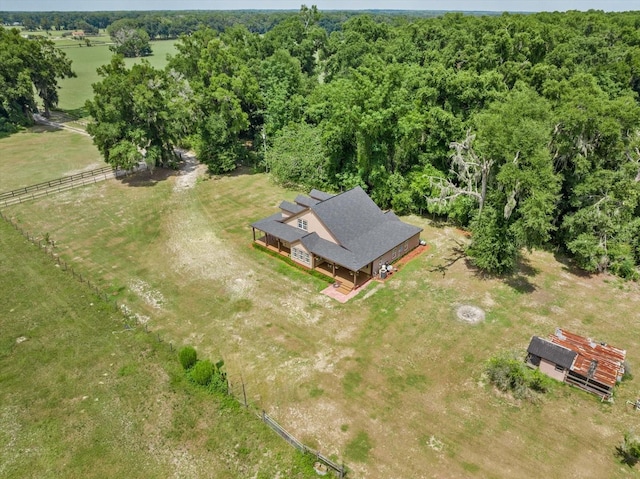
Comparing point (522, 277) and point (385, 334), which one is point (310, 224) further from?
point (522, 277)

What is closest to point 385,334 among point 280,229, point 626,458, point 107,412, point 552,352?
point 552,352

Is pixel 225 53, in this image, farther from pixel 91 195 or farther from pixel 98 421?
pixel 98 421

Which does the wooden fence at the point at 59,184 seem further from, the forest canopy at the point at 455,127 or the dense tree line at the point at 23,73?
the dense tree line at the point at 23,73

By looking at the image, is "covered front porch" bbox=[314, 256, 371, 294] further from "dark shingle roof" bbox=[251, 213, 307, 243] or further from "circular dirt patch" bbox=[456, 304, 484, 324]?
"circular dirt patch" bbox=[456, 304, 484, 324]

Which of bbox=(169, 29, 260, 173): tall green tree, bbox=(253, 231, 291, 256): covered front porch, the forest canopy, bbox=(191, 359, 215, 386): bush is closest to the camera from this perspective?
bbox=(191, 359, 215, 386): bush

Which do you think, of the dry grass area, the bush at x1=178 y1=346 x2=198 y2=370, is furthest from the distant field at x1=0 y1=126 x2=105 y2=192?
the bush at x1=178 y1=346 x2=198 y2=370

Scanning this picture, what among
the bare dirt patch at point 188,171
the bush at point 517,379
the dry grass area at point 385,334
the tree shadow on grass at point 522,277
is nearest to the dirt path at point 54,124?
the bare dirt patch at point 188,171
